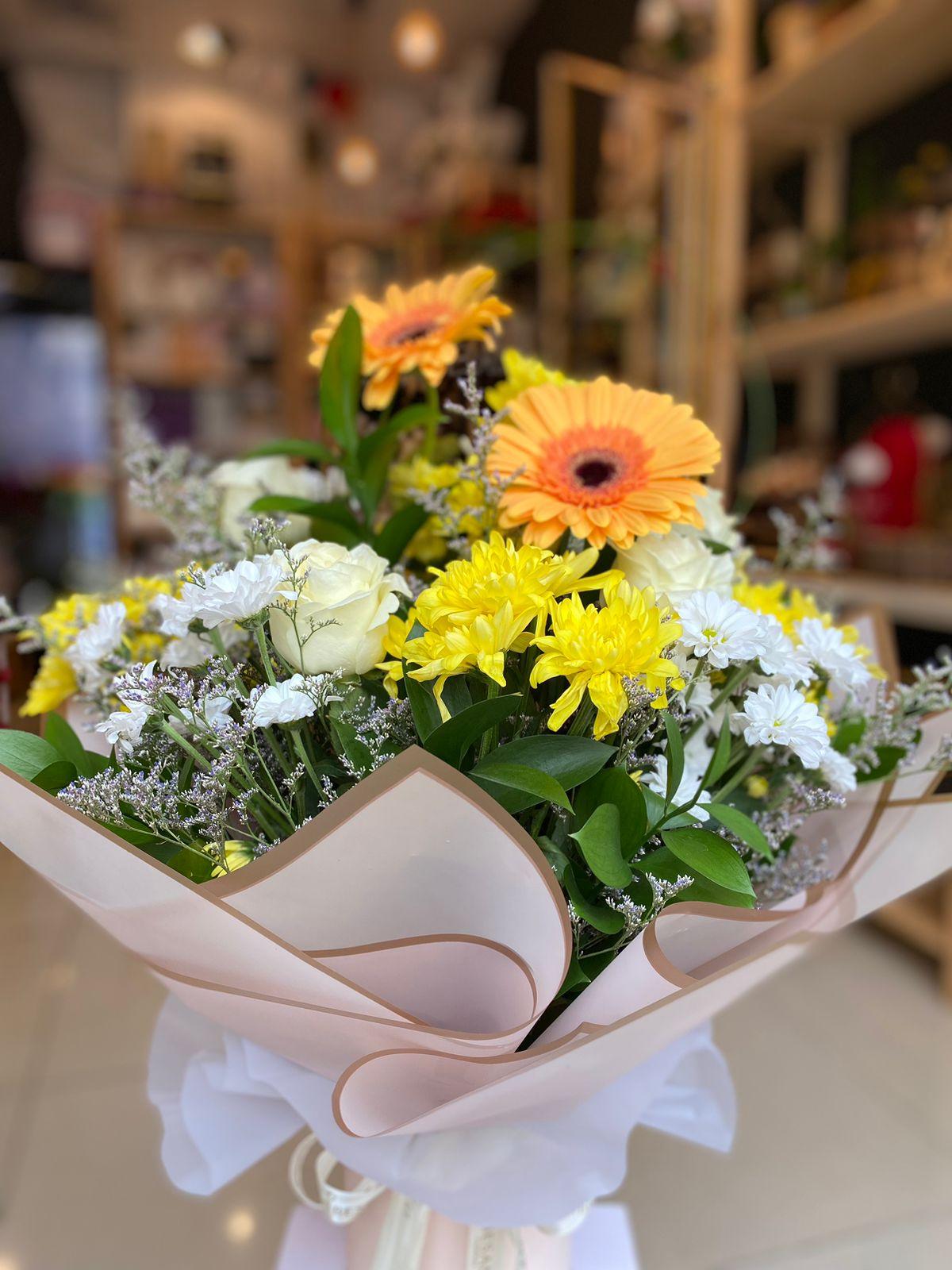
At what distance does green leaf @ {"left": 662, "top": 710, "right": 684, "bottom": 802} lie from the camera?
0.40 m

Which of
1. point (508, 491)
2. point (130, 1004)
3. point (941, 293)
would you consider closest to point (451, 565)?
point (508, 491)

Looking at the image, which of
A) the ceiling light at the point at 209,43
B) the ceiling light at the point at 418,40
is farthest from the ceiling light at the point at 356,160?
the ceiling light at the point at 418,40

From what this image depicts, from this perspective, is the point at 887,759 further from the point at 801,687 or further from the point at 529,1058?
the point at 529,1058

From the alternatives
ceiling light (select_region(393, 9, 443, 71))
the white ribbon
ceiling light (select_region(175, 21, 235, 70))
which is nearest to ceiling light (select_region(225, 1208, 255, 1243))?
the white ribbon

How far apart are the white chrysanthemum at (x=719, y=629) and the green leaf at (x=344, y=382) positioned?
245mm

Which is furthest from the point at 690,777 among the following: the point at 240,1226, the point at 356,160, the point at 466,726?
the point at 356,160

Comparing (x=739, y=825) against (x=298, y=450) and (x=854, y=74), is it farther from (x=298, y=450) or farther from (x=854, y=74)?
(x=854, y=74)

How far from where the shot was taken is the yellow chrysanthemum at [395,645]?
394mm

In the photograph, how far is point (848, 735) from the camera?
Answer: 51 cm

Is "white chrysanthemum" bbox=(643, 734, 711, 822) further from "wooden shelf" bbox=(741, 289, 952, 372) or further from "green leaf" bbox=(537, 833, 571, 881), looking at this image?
"wooden shelf" bbox=(741, 289, 952, 372)

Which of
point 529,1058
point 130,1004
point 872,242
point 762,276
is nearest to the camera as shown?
point 529,1058

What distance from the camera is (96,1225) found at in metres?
0.85

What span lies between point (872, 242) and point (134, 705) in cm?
214

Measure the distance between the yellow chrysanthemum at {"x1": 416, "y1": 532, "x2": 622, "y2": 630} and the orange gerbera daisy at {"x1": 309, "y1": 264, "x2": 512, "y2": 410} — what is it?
0.15m
